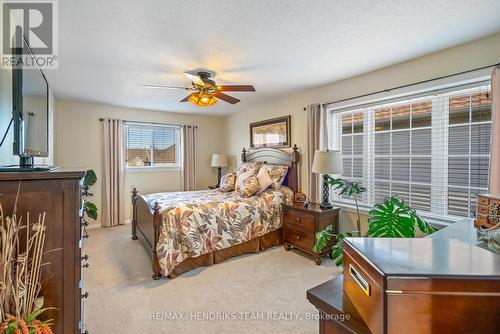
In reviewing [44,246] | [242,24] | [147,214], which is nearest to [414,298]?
[44,246]

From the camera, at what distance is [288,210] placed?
350 centimetres

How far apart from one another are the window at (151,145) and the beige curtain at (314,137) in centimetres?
311

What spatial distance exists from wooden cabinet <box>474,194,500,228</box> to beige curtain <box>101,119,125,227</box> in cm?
505

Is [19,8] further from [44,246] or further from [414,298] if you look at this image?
[414,298]

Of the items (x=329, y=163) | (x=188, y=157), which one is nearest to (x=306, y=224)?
(x=329, y=163)

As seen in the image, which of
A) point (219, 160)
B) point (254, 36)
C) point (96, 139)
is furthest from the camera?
point (219, 160)

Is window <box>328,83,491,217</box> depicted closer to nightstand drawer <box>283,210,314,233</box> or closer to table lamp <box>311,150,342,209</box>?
table lamp <box>311,150,342,209</box>

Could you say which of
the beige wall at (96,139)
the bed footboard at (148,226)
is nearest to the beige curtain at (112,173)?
the beige wall at (96,139)

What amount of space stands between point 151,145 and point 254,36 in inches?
152

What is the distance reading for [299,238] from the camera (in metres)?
3.31

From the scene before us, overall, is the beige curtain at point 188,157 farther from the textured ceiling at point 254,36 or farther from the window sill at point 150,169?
the textured ceiling at point 254,36

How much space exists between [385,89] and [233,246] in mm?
2676

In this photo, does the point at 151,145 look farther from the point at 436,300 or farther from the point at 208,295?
the point at 436,300

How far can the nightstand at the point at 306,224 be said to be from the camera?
310 centimetres
